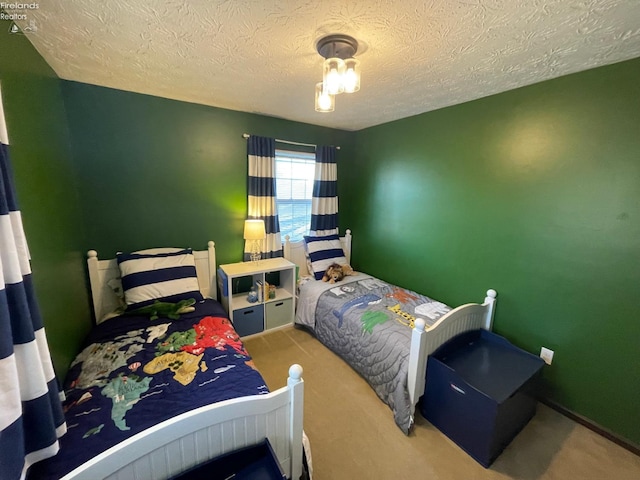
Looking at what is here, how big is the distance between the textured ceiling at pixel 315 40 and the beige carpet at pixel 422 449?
7.59ft

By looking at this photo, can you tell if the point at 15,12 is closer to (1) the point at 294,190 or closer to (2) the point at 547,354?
(1) the point at 294,190

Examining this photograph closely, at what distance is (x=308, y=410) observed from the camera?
187cm

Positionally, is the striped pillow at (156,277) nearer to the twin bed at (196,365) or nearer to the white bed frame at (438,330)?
the twin bed at (196,365)

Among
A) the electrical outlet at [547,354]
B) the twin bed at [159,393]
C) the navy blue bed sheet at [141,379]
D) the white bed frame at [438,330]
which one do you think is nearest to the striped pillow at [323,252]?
the twin bed at [159,393]

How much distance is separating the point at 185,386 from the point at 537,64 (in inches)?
107

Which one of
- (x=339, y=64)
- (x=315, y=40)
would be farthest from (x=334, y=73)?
(x=315, y=40)

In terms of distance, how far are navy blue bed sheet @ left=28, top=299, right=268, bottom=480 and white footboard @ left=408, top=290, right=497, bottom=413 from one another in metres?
0.96

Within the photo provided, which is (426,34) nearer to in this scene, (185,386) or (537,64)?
(537,64)

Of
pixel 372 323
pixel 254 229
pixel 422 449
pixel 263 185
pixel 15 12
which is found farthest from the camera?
pixel 263 185

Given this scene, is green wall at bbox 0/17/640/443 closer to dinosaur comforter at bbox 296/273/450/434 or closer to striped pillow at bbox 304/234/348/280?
dinosaur comforter at bbox 296/273/450/434

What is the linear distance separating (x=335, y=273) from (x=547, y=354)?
1889mm

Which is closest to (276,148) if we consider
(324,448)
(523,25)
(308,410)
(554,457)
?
(523,25)

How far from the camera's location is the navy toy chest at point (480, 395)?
150 cm

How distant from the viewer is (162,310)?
2.03m
